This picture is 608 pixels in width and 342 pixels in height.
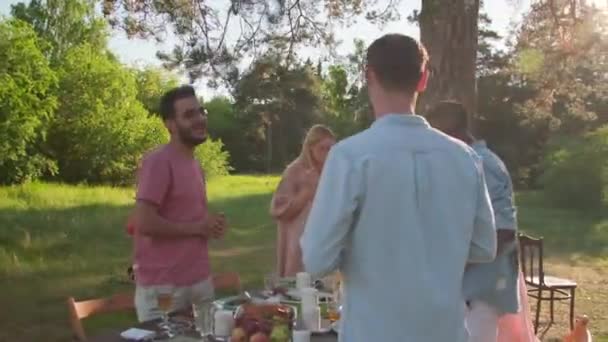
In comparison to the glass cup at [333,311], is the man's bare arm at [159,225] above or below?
above

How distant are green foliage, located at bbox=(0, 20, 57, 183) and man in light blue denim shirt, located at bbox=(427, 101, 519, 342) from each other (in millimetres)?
17817

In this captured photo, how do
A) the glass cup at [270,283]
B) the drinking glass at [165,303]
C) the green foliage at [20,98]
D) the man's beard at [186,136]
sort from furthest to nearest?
the green foliage at [20,98]
the glass cup at [270,283]
the man's beard at [186,136]
the drinking glass at [165,303]

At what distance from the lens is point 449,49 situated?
671cm

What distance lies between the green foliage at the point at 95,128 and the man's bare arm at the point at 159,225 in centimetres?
2182

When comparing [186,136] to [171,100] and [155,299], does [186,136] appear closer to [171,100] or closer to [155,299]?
[171,100]

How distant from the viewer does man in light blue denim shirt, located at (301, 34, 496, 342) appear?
1808 mm

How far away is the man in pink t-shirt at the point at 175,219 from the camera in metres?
3.23

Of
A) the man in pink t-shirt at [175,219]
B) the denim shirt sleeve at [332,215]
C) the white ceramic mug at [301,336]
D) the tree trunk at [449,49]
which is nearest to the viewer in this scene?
the denim shirt sleeve at [332,215]

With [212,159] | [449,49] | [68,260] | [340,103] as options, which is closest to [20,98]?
[212,159]

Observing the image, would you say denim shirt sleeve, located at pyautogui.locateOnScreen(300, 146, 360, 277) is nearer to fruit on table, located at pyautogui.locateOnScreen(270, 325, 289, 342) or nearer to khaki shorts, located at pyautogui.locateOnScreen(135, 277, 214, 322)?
fruit on table, located at pyautogui.locateOnScreen(270, 325, 289, 342)

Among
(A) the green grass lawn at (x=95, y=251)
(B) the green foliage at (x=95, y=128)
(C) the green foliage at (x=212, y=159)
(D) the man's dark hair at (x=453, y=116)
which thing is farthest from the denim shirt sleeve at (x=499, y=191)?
(C) the green foliage at (x=212, y=159)

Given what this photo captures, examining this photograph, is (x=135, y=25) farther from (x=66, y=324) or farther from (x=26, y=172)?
(x=26, y=172)

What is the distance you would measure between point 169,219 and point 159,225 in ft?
0.37

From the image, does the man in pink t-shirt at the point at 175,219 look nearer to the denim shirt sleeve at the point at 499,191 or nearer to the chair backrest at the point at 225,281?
the chair backrest at the point at 225,281
